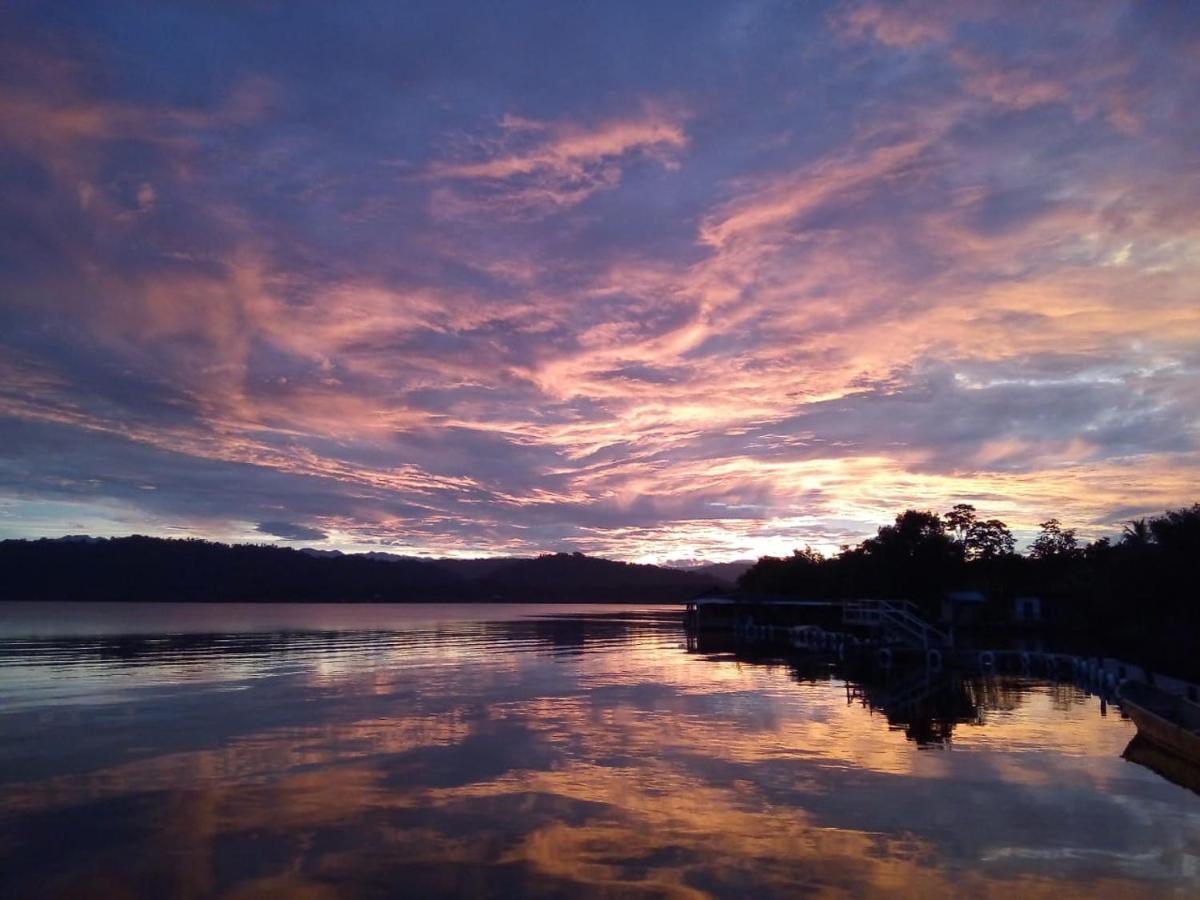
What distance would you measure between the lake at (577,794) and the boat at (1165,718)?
1001 mm

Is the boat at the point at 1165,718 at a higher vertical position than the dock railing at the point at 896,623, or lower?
lower

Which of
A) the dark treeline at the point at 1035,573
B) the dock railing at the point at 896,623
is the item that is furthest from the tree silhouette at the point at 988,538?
the dock railing at the point at 896,623

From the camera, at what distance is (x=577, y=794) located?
18.9 meters

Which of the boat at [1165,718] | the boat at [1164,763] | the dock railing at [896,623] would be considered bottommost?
the boat at [1164,763]

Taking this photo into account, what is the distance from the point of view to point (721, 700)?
1378 inches

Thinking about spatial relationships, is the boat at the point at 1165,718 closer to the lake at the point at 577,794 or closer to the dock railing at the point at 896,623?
the lake at the point at 577,794

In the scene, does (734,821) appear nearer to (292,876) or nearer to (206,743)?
(292,876)

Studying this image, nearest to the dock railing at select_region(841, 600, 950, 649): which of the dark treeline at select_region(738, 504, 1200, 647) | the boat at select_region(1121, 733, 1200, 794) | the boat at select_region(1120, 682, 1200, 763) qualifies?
the dark treeline at select_region(738, 504, 1200, 647)

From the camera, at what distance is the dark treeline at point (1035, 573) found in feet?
144

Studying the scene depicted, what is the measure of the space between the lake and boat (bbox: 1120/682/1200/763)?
100cm

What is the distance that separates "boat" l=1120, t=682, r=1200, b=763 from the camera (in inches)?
836

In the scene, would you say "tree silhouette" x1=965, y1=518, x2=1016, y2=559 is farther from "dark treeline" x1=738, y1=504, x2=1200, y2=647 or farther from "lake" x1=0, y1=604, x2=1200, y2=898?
"lake" x1=0, y1=604, x2=1200, y2=898

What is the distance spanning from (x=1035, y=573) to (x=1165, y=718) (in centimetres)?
6497

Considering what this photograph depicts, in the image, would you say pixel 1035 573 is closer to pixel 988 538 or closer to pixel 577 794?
pixel 988 538
